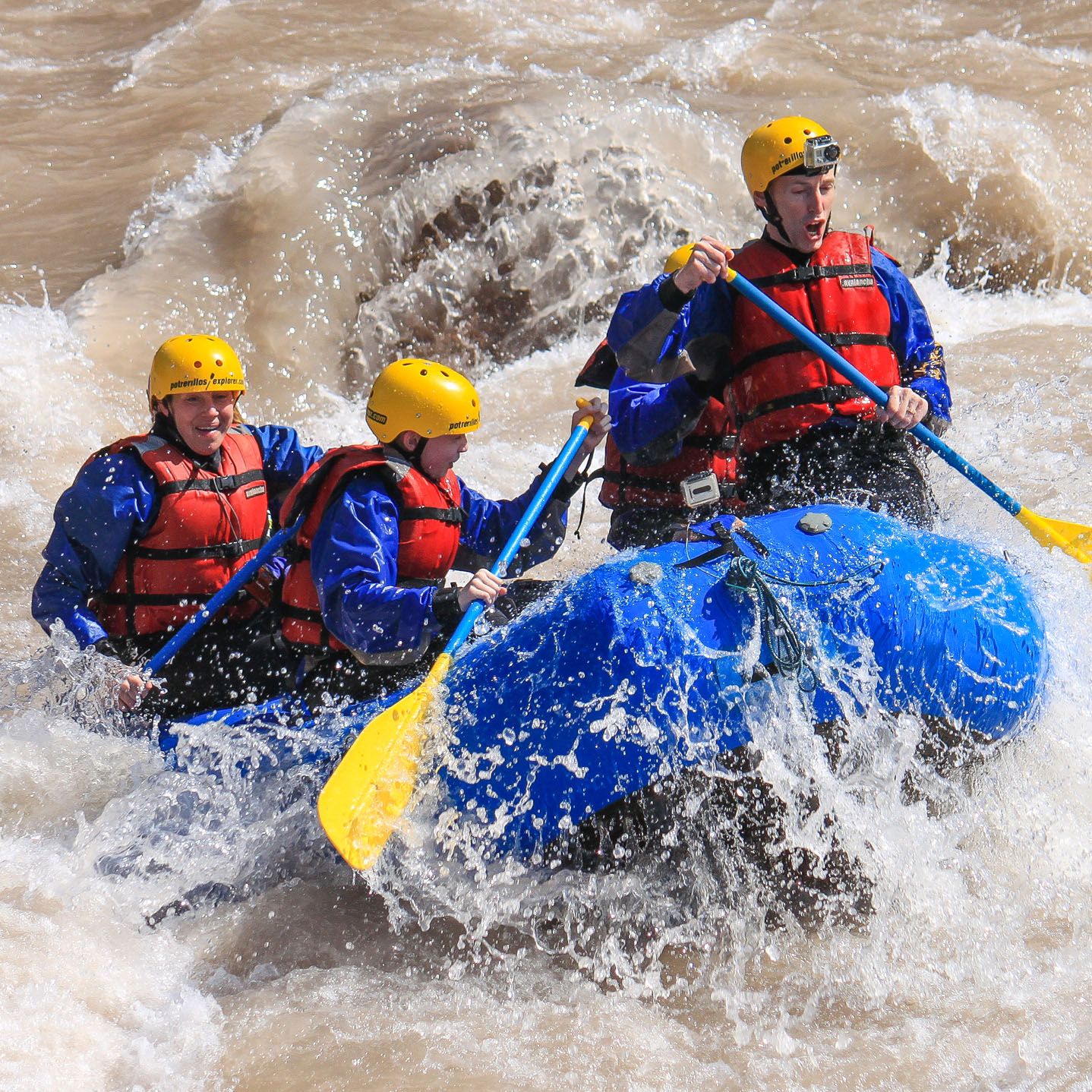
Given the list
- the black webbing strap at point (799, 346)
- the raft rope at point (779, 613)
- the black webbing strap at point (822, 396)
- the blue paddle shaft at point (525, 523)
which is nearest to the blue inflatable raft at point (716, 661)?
the raft rope at point (779, 613)

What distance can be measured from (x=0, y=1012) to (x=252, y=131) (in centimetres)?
652

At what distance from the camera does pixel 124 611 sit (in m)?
4.18

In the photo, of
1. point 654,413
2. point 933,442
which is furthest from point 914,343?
point 654,413

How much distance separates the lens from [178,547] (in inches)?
164

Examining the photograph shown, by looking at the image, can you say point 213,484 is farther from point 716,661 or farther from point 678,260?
point 716,661

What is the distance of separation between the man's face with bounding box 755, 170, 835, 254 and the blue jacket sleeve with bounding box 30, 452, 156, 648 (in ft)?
6.86

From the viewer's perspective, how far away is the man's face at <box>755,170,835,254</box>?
3.81 m

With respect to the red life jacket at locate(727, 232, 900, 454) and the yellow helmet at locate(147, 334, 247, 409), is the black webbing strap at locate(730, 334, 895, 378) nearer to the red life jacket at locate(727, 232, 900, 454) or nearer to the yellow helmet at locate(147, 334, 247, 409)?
the red life jacket at locate(727, 232, 900, 454)

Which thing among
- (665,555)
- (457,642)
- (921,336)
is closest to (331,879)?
(457,642)

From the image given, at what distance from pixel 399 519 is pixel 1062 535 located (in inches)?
76.7

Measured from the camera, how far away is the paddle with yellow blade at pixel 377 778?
309cm

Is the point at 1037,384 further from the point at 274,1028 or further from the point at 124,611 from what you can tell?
the point at 274,1028

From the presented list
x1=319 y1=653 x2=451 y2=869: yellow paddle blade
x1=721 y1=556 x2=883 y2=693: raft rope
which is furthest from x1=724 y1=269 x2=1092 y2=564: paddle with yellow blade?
x1=319 y1=653 x2=451 y2=869: yellow paddle blade

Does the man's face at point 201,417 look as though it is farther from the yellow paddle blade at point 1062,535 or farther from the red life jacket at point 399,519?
the yellow paddle blade at point 1062,535
